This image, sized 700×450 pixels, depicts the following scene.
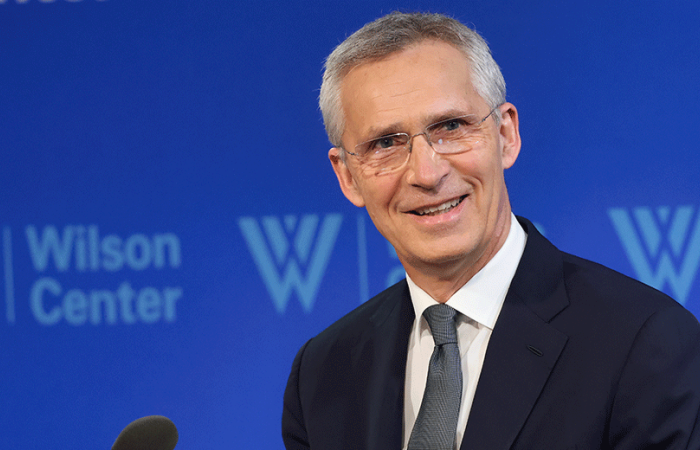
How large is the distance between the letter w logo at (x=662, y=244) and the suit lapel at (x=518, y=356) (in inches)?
45.4

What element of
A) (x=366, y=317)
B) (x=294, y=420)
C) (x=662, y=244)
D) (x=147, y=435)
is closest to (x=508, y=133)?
(x=366, y=317)

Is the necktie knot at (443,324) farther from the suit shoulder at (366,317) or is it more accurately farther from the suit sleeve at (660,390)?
the suit sleeve at (660,390)

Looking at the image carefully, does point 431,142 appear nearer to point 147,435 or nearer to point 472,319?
point 472,319

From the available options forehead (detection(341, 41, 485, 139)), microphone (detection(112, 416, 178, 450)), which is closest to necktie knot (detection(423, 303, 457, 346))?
forehead (detection(341, 41, 485, 139))

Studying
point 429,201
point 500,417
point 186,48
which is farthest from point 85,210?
point 500,417

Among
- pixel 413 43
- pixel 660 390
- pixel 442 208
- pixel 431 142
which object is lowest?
pixel 660 390

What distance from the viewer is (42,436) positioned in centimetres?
274

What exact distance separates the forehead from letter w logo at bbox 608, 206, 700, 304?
128cm

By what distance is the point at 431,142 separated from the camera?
1.35 m

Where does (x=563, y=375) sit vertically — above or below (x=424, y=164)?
below

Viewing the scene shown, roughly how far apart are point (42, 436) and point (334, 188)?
58.7 inches

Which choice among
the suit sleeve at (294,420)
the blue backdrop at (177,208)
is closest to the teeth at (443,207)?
the suit sleeve at (294,420)

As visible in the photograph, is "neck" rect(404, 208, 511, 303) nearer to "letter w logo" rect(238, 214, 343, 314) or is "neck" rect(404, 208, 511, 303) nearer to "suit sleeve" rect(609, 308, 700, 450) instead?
"suit sleeve" rect(609, 308, 700, 450)

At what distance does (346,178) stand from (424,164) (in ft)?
0.91
